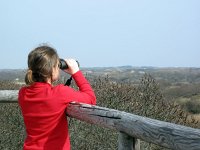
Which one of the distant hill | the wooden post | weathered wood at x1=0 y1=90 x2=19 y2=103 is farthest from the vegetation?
the wooden post

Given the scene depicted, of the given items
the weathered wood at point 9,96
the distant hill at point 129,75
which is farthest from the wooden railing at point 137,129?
the weathered wood at point 9,96

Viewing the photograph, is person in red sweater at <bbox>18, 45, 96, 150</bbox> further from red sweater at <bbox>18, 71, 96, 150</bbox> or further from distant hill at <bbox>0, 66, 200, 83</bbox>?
distant hill at <bbox>0, 66, 200, 83</bbox>

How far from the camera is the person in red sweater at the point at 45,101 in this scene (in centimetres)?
292

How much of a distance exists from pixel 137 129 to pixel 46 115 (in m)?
0.70

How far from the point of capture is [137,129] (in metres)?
2.58

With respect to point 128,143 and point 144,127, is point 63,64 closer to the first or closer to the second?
point 128,143

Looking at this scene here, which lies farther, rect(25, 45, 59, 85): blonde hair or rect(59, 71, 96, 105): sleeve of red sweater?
rect(59, 71, 96, 105): sleeve of red sweater

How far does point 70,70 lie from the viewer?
3.19 meters

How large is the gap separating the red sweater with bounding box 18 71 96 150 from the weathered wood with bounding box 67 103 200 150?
5.4 inches

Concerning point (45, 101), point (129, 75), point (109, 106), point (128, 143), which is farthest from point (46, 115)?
point (129, 75)

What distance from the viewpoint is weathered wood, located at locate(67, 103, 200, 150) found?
211 centimetres

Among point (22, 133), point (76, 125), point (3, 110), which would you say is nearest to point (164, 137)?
point (76, 125)

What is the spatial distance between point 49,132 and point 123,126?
0.54 meters

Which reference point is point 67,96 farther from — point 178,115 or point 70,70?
point 178,115
